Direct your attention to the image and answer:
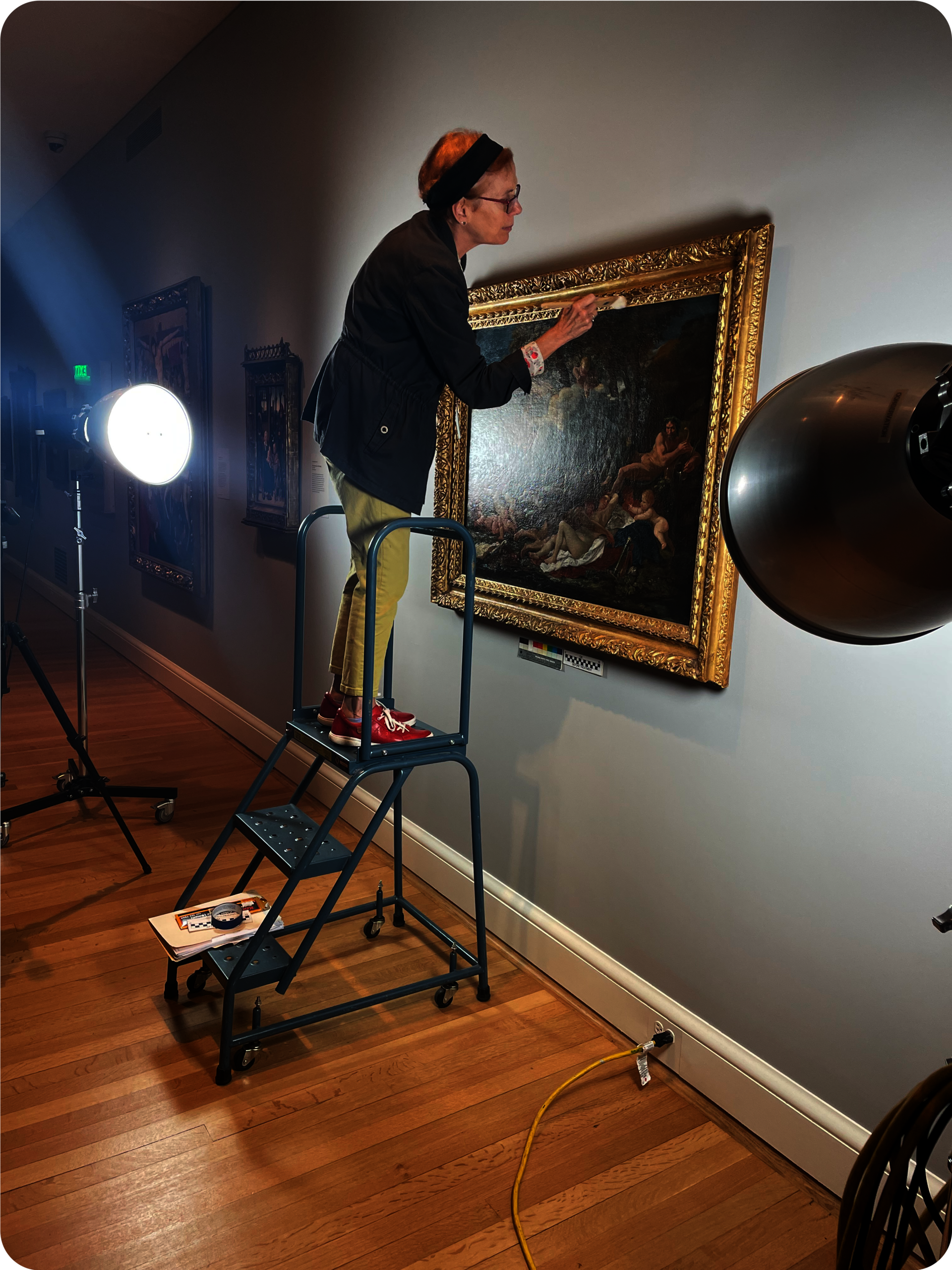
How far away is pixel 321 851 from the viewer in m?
2.16

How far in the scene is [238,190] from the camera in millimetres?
4121

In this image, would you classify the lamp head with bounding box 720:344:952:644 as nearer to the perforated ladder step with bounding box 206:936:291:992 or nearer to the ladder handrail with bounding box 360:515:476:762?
the ladder handrail with bounding box 360:515:476:762

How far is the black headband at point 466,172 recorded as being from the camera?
1.95 meters

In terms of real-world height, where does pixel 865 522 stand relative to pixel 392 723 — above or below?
above

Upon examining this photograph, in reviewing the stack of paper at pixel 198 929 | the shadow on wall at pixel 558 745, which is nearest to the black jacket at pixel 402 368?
the shadow on wall at pixel 558 745

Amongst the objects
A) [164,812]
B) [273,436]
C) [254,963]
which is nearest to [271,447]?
[273,436]

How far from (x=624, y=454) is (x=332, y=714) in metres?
1.01

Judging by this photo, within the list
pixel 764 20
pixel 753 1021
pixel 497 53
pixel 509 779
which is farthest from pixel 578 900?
pixel 497 53

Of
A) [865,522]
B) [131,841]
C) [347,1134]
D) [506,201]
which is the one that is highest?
[506,201]

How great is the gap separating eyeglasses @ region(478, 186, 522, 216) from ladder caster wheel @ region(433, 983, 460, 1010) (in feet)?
6.41

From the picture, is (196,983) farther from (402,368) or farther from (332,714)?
(402,368)

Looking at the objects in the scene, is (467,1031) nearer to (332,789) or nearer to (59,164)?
(332,789)

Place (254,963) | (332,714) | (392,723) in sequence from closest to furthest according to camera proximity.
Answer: (254,963), (392,723), (332,714)

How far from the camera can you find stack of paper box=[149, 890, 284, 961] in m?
2.22
